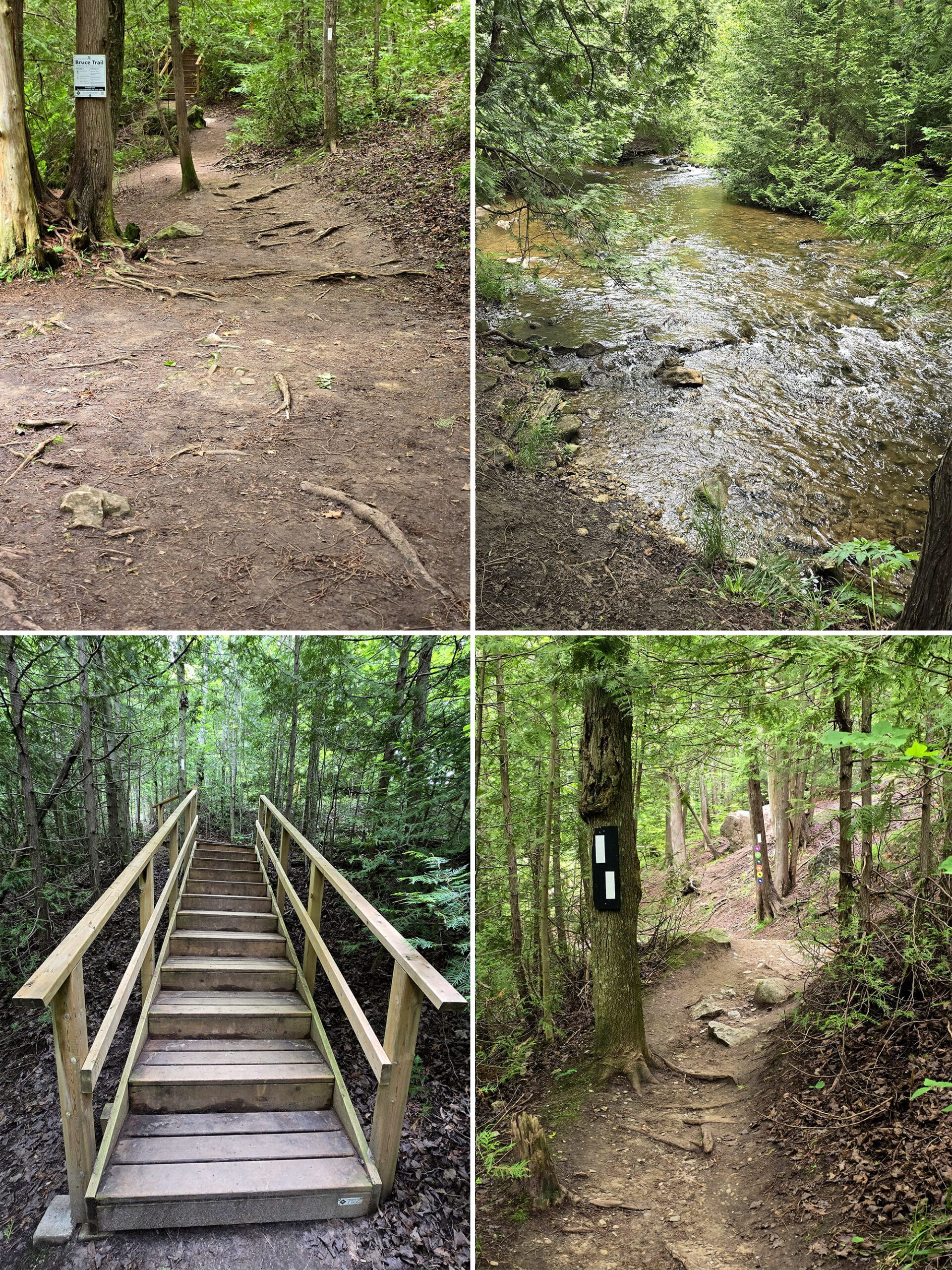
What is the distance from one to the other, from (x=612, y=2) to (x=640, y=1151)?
7092 mm

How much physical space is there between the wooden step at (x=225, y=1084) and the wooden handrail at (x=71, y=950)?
2.73ft

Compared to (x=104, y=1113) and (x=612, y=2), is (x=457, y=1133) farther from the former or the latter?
(x=612, y=2)

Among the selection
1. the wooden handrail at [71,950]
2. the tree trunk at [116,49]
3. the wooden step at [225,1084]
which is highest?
the tree trunk at [116,49]

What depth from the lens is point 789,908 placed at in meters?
6.88

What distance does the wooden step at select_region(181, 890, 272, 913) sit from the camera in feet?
22.8

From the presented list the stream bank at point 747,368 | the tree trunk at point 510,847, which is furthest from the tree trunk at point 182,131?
the tree trunk at point 510,847

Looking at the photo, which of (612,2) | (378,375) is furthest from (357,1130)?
(612,2)

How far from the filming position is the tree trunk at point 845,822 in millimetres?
4883

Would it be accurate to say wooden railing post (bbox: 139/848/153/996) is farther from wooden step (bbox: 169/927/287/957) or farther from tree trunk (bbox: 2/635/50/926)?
tree trunk (bbox: 2/635/50/926)

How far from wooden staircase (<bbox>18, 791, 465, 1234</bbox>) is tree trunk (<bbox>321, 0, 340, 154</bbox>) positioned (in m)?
13.7

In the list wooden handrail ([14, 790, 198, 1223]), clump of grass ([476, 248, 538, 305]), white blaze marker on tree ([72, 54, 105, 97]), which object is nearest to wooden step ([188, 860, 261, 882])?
wooden handrail ([14, 790, 198, 1223])

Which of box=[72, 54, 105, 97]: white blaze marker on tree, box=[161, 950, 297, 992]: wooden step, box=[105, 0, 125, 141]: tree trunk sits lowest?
box=[161, 950, 297, 992]: wooden step

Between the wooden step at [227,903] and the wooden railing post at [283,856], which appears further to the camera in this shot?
the wooden step at [227,903]

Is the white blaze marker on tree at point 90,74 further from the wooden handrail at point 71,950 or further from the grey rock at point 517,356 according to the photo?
the wooden handrail at point 71,950
